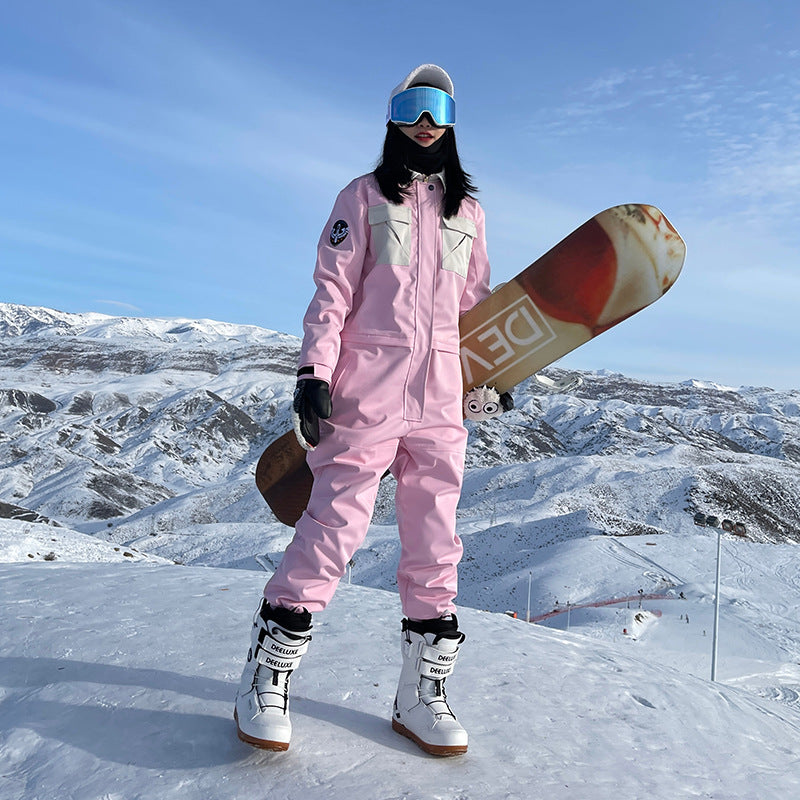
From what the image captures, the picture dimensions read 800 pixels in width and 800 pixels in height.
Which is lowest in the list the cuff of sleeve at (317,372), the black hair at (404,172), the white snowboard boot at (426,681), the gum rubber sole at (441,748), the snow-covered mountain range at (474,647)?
the snow-covered mountain range at (474,647)

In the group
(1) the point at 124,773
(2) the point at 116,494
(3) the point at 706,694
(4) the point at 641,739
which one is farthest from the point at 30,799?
(2) the point at 116,494

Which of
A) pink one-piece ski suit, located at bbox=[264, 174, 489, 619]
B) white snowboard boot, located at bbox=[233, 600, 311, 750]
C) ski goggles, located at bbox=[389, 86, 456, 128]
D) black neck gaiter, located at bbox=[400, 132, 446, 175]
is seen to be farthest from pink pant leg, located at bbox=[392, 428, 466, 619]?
ski goggles, located at bbox=[389, 86, 456, 128]

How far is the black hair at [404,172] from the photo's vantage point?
3240 millimetres

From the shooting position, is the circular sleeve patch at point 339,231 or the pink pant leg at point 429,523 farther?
the circular sleeve patch at point 339,231

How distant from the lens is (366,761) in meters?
2.78

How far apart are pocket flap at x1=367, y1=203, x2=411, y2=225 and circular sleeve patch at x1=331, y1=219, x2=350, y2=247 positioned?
122 millimetres

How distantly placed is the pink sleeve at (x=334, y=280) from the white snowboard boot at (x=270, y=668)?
1067 millimetres

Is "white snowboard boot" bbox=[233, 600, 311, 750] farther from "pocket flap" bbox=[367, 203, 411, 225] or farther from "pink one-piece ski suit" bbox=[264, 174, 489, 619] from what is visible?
"pocket flap" bbox=[367, 203, 411, 225]

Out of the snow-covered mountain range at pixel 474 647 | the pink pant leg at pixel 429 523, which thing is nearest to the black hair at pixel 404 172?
the pink pant leg at pixel 429 523

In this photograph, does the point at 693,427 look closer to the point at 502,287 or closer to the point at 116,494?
the point at 116,494

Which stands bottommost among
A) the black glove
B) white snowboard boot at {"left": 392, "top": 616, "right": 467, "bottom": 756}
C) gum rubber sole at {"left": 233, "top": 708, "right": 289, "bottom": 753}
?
gum rubber sole at {"left": 233, "top": 708, "right": 289, "bottom": 753}

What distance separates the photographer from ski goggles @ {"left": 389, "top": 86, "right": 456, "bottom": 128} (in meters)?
3.25

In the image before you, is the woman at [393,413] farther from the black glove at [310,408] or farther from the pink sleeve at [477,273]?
the pink sleeve at [477,273]

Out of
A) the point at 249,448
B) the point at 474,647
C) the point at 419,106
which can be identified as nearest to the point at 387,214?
the point at 419,106
